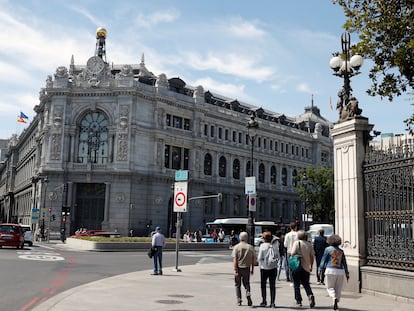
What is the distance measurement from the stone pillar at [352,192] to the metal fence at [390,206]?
0.66 feet

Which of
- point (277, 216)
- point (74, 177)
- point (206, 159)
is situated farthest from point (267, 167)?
point (74, 177)

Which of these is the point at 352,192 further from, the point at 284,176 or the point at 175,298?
the point at 284,176

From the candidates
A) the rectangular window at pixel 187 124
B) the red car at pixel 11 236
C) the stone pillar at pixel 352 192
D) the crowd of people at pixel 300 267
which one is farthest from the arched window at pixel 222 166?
the crowd of people at pixel 300 267

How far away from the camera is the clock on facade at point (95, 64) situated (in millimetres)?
60969

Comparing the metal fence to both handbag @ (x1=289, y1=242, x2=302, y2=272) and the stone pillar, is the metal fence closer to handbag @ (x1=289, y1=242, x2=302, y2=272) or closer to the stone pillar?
the stone pillar

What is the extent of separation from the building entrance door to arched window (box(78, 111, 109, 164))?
339 centimetres

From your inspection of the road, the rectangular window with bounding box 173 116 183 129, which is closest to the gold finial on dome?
the rectangular window with bounding box 173 116 183 129

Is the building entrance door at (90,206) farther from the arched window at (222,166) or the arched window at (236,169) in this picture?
the arched window at (236,169)

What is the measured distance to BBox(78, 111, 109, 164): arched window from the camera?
198 feet

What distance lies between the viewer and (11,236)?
3375 centimetres

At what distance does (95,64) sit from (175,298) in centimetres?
5235

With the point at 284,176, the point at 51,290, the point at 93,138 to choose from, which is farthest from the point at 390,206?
the point at 284,176

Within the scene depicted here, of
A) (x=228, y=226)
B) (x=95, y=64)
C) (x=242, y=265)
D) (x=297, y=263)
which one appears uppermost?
(x=95, y=64)

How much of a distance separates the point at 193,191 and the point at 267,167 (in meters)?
18.1
